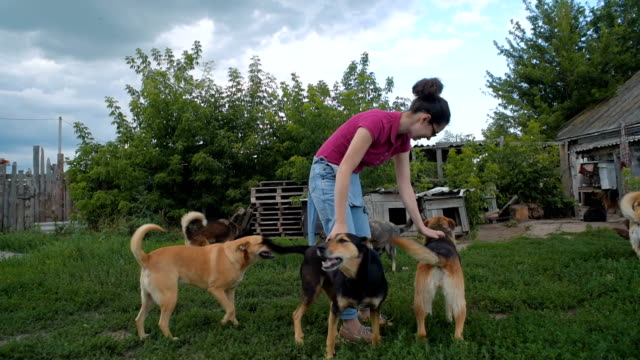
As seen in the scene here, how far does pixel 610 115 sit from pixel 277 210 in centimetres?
1163

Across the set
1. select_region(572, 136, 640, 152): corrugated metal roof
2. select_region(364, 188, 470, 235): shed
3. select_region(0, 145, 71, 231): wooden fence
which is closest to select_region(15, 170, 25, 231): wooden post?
select_region(0, 145, 71, 231): wooden fence

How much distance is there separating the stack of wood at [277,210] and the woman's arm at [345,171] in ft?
27.7

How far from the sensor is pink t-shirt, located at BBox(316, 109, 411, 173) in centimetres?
318

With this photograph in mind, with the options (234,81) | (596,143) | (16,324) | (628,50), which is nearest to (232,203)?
(234,81)

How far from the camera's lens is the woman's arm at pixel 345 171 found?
302 cm

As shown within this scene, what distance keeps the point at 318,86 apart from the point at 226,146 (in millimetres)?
2932

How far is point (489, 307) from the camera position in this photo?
456cm

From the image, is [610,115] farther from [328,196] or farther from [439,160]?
[328,196]

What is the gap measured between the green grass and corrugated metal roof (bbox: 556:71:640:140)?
25.2ft

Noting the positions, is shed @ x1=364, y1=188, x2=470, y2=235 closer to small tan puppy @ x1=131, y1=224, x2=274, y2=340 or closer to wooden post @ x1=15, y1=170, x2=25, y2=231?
small tan puppy @ x1=131, y1=224, x2=274, y2=340

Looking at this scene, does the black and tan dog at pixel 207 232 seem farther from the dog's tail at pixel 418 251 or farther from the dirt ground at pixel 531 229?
the dog's tail at pixel 418 251

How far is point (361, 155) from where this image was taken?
3.10 meters

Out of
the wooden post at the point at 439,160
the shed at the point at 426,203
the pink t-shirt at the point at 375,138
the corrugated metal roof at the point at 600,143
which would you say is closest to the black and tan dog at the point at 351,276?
the pink t-shirt at the point at 375,138

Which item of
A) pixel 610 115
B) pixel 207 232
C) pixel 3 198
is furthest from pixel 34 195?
pixel 610 115
